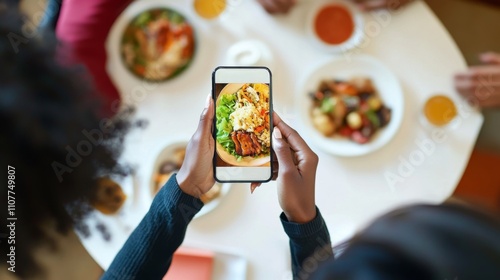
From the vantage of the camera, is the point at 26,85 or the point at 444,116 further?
the point at 444,116

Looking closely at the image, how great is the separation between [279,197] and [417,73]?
11.3 inches

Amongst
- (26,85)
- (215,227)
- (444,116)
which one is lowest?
(215,227)

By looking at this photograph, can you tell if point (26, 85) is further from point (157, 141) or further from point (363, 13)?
point (363, 13)

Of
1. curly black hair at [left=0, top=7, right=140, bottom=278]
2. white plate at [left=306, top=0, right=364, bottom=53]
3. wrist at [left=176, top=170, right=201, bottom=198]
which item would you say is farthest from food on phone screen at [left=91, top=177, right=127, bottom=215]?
white plate at [left=306, top=0, right=364, bottom=53]

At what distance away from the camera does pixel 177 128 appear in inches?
24.8

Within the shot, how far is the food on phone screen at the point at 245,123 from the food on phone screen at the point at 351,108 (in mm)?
172

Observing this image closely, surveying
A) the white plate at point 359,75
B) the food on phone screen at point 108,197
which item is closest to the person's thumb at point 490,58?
the white plate at point 359,75

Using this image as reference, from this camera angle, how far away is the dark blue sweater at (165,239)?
21.5 inches

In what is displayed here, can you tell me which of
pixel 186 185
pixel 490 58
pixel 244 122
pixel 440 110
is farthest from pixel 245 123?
pixel 490 58

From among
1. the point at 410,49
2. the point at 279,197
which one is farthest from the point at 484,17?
the point at 279,197

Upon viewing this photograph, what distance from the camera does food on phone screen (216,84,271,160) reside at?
489mm

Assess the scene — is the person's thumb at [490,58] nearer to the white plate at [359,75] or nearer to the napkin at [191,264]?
the white plate at [359,75]

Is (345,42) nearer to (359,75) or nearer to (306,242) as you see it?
(359,75)

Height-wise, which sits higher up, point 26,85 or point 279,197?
point 26,85
